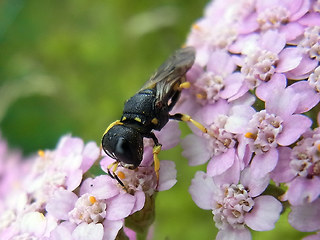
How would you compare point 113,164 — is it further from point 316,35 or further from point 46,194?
point 316,35

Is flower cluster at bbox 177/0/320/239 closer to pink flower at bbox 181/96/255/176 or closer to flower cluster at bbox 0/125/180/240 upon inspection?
pink flower at bbox 181/96/255/176

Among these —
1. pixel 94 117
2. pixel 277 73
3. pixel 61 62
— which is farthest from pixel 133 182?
pixel 61 62

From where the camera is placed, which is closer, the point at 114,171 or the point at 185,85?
the point at 114,171

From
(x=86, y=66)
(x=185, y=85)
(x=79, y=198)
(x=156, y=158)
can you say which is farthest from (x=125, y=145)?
(x=86, y=66)

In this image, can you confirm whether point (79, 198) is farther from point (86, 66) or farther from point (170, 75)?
point (86, 66)

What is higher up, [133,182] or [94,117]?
[133,182]

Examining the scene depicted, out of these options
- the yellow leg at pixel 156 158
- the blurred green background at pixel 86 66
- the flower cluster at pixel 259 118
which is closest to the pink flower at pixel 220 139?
the flower cluster at pixel 259 118
